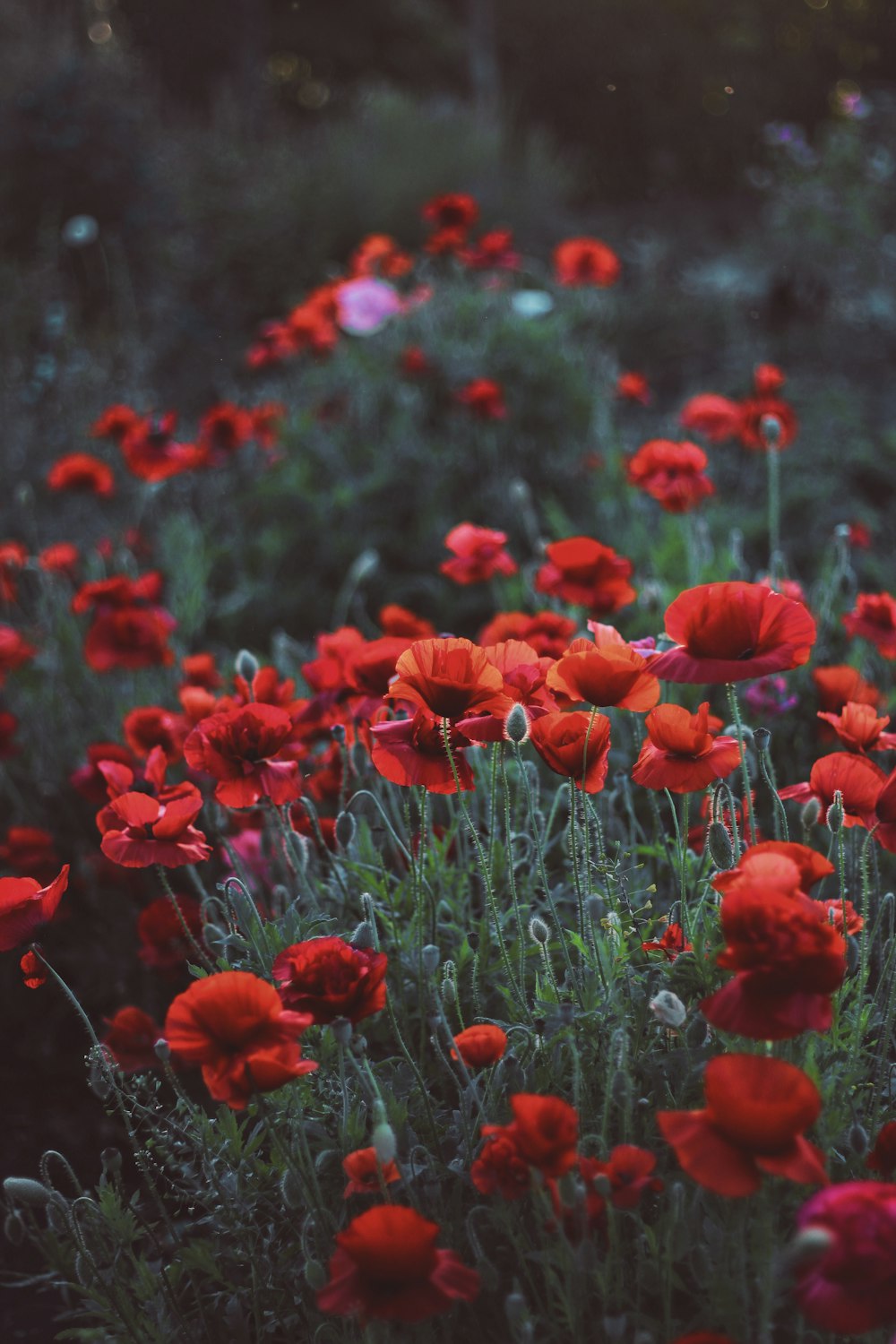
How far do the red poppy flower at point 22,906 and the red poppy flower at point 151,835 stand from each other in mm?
75

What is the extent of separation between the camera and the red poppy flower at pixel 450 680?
118 cm

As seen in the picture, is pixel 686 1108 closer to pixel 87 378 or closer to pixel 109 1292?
pixel 109 1292

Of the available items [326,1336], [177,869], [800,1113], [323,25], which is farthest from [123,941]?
[323,25]

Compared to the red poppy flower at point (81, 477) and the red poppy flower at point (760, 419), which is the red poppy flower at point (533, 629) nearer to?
the red poppy flower at point (760, 419)

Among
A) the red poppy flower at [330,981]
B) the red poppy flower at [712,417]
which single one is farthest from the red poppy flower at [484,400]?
the red poppy flower at [330,981]

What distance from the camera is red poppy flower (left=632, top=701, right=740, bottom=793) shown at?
4.09 ft

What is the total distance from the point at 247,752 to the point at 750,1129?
29.7 inches

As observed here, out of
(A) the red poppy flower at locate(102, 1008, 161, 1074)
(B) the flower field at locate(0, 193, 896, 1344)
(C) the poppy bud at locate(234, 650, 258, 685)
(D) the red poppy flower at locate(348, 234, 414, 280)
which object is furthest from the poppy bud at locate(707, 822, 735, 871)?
(D) the red poppy flower at locate(348, 234, 414, 280)

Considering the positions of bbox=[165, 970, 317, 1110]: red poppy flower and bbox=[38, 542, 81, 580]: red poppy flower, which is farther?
bbox=[38, 542, 81, 580]: red poppy flower

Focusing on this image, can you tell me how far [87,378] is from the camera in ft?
15.1

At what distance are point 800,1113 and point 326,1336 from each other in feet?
2.21

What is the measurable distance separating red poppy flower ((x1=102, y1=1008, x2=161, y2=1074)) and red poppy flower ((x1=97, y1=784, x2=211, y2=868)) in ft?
1.27

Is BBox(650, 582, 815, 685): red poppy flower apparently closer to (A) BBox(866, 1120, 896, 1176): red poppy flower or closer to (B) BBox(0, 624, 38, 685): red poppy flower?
(A) BBox(866, 1120, 896, 1176): red poppy flower

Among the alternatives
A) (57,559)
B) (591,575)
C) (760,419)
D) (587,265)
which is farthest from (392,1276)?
(587,265)
